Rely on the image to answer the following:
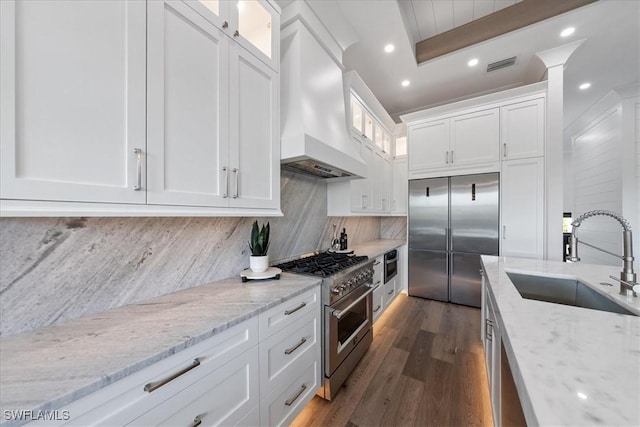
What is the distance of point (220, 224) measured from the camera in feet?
5.08

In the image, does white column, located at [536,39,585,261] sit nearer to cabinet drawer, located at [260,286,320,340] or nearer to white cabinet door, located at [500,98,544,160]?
white cabinet door, located at [500,98,544,160]

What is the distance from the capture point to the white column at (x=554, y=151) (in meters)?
2.56

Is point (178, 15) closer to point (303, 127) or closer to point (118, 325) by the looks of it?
point (303, 127)

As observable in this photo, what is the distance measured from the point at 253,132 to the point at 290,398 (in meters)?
1.56

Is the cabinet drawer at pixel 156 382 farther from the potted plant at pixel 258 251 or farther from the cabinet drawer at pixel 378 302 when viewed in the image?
the cabinet drawer at pixel 378 302

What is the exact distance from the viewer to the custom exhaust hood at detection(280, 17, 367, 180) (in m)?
1.63

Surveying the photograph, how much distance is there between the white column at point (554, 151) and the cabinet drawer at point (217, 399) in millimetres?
3375

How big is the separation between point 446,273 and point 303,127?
2.97 meters

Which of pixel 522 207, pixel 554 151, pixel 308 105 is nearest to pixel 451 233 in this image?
pixel 522 207

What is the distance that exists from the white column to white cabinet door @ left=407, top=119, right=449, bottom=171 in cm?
105

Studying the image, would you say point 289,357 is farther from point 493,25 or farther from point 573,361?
point 493,25

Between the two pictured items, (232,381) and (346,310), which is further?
(346,310)

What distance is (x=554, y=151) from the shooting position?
2592 millimetres

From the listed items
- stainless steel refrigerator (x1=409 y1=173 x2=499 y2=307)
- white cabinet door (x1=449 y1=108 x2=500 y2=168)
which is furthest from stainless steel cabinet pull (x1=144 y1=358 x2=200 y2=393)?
white cabinet door (x1=449 y1=108 x2=500 y2=168)
